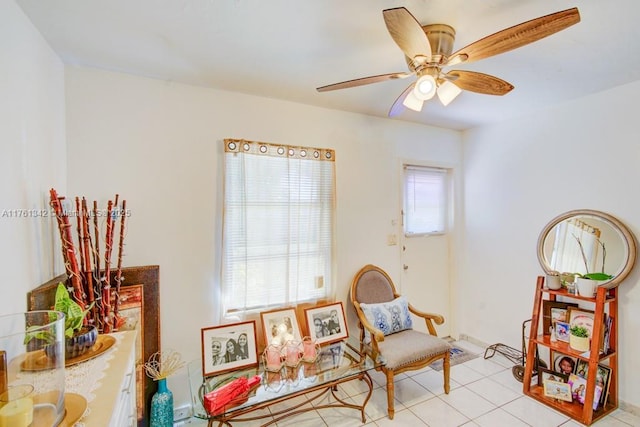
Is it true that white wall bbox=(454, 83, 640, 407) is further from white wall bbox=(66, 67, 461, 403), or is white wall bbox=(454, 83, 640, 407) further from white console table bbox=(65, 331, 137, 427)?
white console table bbox=(65, 331, 137, 427)

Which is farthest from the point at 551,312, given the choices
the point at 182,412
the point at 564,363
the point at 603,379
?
the point at 182,412

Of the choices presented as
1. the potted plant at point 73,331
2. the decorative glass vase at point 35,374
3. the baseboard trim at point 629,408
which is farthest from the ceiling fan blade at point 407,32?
the baseboard trim at point 629,408

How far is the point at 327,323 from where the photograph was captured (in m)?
2.52

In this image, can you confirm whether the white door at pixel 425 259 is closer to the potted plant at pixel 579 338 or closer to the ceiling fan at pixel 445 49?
the potted plant at pixel 579 338

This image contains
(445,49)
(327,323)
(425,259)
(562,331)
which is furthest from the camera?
(425,259)

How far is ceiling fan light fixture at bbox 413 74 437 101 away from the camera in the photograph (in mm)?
1470

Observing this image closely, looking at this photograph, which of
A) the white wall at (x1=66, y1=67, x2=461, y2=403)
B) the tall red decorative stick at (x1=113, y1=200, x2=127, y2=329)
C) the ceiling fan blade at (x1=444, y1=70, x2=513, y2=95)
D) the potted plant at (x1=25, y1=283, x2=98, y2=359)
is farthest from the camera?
the white wall at (x1=66, y1=67, x2=461, y2=403)

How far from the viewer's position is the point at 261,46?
5.56 feet

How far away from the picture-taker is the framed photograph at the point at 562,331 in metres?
2.35

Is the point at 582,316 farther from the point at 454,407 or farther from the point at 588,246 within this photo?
the point at 454,407

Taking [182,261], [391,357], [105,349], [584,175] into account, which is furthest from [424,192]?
[105,349]

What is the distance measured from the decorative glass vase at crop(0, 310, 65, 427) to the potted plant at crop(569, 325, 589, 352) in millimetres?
3031

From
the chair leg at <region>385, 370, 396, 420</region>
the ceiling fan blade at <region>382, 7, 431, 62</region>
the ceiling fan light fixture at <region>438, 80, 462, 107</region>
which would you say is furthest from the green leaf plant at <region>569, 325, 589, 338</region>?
the ceiling fan blade at <region>382, 7, 431, 62</region>

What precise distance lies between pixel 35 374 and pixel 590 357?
3.11m
